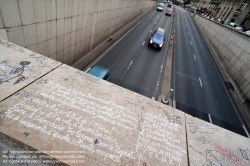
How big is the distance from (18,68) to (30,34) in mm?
3912

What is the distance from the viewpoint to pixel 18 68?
2855 millimetres

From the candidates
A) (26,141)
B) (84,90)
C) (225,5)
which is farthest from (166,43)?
(225,5)

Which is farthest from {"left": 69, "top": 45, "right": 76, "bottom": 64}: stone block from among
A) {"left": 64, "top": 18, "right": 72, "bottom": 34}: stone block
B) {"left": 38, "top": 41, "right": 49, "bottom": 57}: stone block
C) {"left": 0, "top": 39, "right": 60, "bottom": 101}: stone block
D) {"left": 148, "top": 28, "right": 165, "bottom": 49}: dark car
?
{"left": 148, "top": 28, "right": 165, "bottom": 49}: dark car

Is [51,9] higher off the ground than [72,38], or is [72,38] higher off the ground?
[51,9]

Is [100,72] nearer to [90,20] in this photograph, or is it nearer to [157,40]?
[90,20]

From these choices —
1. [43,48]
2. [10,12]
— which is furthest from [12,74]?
[43,48]

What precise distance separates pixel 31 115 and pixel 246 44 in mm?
19558

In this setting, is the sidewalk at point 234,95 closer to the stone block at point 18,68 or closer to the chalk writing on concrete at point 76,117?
the chalk writing on concrete at point 76,117

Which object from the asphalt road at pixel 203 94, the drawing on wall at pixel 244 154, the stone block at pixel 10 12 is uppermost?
the stone block at pixel 10 12

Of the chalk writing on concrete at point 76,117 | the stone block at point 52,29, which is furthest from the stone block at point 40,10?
the chalk writing on concrete at point 76,117

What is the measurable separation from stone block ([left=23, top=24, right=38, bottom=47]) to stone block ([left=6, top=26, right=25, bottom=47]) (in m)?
0.19

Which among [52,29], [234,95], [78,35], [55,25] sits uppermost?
[55,25]

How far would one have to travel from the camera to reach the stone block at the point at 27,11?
16.8ft

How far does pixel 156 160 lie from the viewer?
6.93ft
